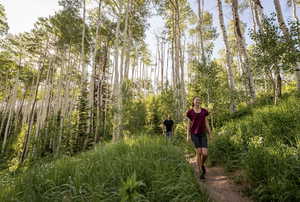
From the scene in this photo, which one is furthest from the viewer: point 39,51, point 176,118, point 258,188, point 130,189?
point 39,51

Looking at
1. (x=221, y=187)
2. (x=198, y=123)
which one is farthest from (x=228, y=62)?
(x=221, y=187)

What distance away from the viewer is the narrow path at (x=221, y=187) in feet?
7.85

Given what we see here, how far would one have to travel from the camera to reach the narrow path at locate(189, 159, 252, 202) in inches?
94.2

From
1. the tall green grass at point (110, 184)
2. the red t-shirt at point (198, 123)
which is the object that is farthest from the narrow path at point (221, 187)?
the red t-shirt at point (198, 123)

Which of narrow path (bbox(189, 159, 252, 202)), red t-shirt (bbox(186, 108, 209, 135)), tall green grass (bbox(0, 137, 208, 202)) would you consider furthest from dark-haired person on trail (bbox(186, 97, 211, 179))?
tall green grass (bbox(0, 137, 208, 202))

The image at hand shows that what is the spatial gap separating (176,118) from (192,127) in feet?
25.4

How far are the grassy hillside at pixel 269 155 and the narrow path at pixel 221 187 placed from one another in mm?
233

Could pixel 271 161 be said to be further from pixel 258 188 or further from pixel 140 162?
pixel 140 162

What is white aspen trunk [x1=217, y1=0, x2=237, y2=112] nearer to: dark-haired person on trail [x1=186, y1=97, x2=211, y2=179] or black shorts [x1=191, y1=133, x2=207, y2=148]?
dark-haired person on trail [x1=186, y1=97, x2=211, y2=179]

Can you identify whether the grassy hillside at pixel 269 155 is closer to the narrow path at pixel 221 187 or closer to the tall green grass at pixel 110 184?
the narrow path at pixel 221 187

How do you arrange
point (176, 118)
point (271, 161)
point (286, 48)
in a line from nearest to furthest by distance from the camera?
point (271, 161) → point (286, 48) → point (176, 118)

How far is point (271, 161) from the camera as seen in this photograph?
2527 millimetres

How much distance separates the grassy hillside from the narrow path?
0.23m

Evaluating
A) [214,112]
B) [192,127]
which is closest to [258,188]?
[192,127]
